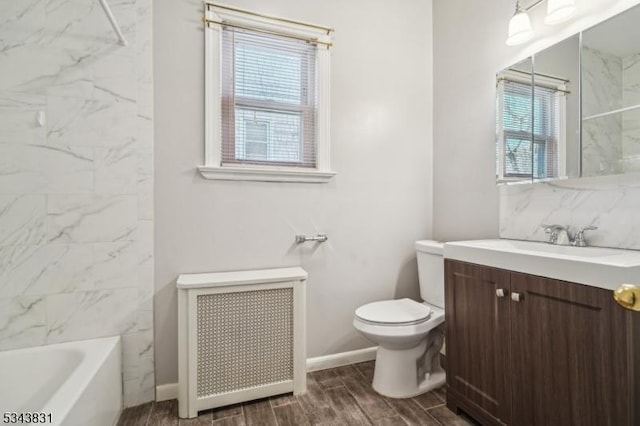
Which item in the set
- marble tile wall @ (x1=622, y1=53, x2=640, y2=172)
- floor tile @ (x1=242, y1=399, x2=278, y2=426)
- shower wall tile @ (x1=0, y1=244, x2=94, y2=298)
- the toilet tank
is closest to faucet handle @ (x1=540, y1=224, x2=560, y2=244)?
marble tile wall @ (x1=622, y1=53, x2=640, y2=172)

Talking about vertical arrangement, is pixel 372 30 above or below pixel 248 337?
above

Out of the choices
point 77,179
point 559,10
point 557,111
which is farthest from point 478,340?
point 77,179

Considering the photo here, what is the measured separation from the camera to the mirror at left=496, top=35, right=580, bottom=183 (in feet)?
4.89

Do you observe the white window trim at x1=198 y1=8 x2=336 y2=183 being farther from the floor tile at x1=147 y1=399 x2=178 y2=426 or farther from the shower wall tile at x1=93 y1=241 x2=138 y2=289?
the floor tile at x1=147 y1=399 x2=178 y2=426

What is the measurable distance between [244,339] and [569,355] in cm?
146

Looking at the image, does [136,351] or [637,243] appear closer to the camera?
[637,243]

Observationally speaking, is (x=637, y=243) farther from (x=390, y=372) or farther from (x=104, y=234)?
(x=104, y=234)

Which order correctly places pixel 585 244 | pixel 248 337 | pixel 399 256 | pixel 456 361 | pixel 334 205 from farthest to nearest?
pixel 399 256
pixel 334 205
pixel 248 337
pixel 456 361
pixel 585 244

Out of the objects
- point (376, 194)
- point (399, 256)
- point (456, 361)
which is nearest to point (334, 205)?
point (376, 194)

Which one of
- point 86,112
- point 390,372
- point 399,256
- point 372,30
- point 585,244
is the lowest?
point 390,372

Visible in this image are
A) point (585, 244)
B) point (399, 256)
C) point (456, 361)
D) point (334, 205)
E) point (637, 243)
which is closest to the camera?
point (637, 243)

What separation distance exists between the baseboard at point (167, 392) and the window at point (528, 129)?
2.30 meters

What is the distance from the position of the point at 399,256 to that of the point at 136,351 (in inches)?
71.1

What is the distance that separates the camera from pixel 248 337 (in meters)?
1.71
